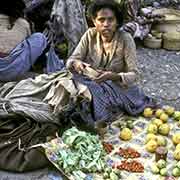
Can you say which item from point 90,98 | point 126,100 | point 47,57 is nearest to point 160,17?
point 47,57

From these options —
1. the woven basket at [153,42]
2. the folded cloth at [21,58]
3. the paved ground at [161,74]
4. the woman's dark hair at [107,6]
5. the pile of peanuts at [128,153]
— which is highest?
the woman's dark hair at [107,6]

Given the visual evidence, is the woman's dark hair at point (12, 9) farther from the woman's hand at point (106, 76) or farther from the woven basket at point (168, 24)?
the woven basket at point (168, 24)

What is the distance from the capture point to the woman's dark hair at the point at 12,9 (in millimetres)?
4662

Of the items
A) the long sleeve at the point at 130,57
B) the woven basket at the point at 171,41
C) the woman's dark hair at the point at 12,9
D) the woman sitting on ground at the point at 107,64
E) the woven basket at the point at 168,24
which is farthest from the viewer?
the woven basket at the point at 168,24

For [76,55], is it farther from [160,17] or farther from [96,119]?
[160,17]

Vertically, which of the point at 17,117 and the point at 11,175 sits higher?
the point at 17,117

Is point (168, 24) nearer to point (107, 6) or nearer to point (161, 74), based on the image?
point (161, 74)

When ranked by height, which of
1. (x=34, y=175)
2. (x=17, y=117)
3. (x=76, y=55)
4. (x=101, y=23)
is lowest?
(x=34, y=175)

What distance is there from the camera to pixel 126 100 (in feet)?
14.3

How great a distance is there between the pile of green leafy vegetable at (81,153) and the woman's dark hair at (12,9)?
1532 mm

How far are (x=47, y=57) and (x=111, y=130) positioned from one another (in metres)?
1.40

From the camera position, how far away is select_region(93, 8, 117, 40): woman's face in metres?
3.91

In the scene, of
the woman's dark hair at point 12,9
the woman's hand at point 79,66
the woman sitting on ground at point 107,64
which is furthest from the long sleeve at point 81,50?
the woman's dark hair at point 12,9

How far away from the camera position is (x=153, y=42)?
6.20 meters
